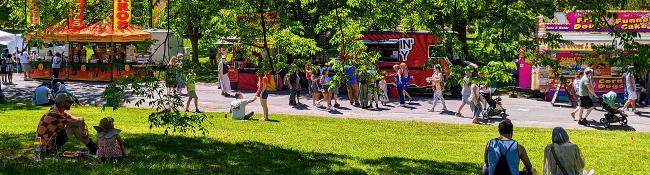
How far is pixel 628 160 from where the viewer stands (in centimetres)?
1264

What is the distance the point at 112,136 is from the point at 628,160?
8406 millimetres

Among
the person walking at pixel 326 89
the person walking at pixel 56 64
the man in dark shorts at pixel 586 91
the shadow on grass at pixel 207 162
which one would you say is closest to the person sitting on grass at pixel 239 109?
the person walking at pixel 326 89

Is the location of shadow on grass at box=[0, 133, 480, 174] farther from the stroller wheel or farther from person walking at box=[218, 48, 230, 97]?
person walking at box=[218, 48, 230, 97]

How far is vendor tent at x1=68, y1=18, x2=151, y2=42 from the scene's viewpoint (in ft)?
93.1

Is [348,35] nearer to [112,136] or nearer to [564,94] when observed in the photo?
[112,136]

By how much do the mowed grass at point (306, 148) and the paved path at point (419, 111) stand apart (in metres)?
1.53

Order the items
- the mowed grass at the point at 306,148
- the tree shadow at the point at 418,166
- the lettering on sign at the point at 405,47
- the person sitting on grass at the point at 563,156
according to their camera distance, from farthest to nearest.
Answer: the lettering on sign at the point at 405,47
the tree shadow at the point at 418,166
the mowed grass at the point at 306,148
the person sitting on grass at the point at 563,156

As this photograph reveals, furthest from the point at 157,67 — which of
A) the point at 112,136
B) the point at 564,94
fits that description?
the point at 564,94

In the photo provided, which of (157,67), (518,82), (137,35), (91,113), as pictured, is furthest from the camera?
(137,35)

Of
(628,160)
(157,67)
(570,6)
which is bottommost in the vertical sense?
(628,160)

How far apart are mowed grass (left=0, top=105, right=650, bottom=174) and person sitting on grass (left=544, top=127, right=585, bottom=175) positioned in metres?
2.58

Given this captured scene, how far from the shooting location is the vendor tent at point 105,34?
28.4 m

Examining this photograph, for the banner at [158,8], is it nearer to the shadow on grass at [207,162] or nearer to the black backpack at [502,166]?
the shadow on grass at [207,162]

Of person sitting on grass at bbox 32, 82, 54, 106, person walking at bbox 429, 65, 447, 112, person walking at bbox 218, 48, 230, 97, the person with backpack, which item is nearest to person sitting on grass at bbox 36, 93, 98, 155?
the person with backpack
